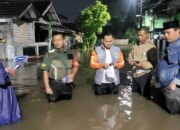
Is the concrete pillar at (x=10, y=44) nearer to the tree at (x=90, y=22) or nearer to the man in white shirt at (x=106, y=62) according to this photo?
the man in white shirt at (x=106, y=62)

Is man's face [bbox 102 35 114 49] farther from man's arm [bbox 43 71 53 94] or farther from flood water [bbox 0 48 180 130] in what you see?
man's arm [bbox 43 71 53 94]

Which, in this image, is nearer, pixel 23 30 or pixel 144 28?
pixel 144 28

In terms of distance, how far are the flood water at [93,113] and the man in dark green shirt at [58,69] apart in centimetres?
32

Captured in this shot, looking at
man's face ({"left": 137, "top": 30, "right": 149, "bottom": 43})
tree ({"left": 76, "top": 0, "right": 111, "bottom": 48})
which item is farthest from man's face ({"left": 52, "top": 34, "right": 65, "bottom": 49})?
tree ({"left": 76, "top": 0, "right": 111, "bottom": 48})

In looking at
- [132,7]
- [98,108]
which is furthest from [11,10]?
[132,7]

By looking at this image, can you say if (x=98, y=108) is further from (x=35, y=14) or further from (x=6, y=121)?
(x=35, y=14)

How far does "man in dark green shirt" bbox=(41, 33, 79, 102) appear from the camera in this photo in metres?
7.93

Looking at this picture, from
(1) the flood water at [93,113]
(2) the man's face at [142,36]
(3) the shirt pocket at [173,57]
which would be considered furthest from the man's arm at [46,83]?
(3) the shirt pocket at [173,57]

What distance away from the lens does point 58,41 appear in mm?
7879

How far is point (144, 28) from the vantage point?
28.3 feet

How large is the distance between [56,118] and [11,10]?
60.5ft

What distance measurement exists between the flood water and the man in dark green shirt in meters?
0.32

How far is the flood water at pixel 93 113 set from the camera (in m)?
6.45

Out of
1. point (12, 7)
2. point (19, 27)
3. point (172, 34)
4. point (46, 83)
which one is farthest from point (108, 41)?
point (19, 27)
